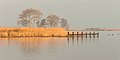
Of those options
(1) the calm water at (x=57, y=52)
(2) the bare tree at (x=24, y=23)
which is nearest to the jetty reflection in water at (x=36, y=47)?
(1) the calm water at (x=57, y=52)

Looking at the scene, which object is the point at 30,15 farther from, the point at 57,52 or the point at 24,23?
the point at 57,52

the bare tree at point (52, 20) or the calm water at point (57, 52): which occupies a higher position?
the bare tree at point (52, 20)

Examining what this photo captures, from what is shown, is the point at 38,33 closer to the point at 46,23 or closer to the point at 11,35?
the point at 11,35

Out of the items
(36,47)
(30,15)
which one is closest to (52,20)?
(30,15)

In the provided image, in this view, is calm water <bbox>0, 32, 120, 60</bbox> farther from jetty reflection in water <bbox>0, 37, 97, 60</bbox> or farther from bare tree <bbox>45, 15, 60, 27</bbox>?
bare tree <bbox>45, 15, 60, 27</bbox>

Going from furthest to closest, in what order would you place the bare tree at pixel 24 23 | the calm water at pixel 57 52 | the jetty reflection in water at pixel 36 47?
the bare tree at pixel 24 23
the jetty reflection in water at pixel 36 47
the calm water at pixel 57 52

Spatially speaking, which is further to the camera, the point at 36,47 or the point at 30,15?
the point at 30,15

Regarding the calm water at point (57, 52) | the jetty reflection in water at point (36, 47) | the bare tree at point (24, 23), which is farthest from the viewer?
the bare tree at point (24, 23)

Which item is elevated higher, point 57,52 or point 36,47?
point 36,47

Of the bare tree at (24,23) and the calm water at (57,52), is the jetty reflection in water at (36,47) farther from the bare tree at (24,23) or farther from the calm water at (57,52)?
the bare tree at (24,23)

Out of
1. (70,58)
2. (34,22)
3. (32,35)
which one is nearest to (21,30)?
(32,35)

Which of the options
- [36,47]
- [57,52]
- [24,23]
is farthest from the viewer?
[24,23]

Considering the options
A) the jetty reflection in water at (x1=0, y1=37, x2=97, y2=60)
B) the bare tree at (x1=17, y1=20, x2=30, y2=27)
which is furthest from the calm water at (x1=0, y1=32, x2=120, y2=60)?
the bare tree at (x1=17, y1=20, x2=30, y2=27)

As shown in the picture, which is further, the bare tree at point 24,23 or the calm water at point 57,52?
the bare tree at point 24,23
